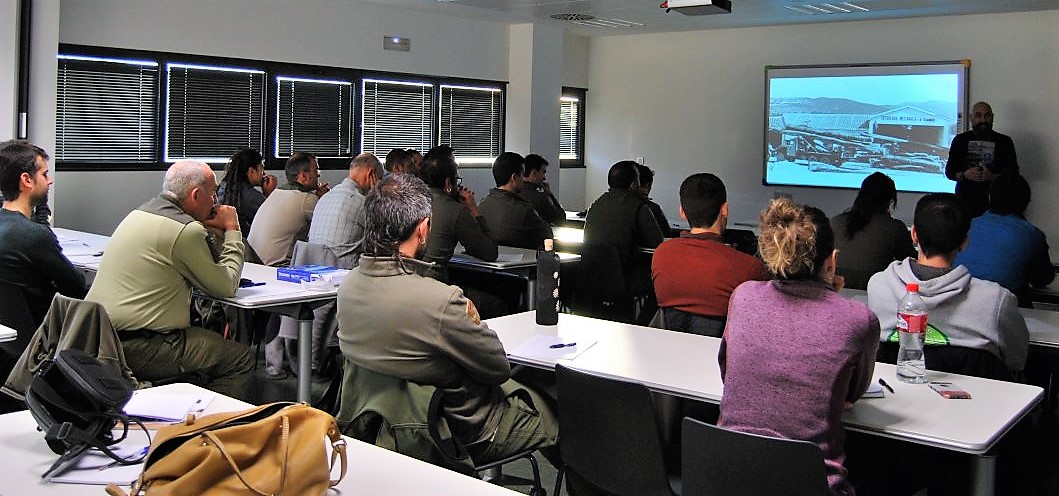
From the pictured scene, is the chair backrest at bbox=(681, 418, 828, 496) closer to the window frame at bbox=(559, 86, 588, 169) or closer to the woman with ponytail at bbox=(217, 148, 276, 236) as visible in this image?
the woman with ponytail at bbox=(217, 148, 276, 236)

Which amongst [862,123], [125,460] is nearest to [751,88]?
[862,123]

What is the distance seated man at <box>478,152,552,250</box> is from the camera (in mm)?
6215

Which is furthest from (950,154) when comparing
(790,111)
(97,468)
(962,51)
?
(97,468)

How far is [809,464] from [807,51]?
872 cm

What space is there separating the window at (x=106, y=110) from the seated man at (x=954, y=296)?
6.05 m

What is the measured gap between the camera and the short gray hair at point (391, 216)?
2.79 meters

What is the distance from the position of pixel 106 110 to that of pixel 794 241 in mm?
6390

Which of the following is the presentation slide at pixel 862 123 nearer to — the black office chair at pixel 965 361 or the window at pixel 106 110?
the window at pixel 106 110

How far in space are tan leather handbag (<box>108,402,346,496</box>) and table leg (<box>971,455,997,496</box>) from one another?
1663 millimetres

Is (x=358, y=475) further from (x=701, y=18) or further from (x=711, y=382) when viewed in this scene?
(x=701, y=18)

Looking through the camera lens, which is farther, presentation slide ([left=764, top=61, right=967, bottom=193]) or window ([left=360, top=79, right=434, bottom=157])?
window ([left=360, top=79, right=434, bottom=157])

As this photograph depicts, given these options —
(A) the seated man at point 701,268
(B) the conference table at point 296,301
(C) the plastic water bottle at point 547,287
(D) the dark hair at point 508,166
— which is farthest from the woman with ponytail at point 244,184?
(A) the seated man at point 701,268

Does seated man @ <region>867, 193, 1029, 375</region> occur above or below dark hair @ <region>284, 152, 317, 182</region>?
below

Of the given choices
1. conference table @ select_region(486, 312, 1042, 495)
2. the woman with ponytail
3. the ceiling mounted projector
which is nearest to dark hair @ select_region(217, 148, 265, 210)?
the woman with ponytail
